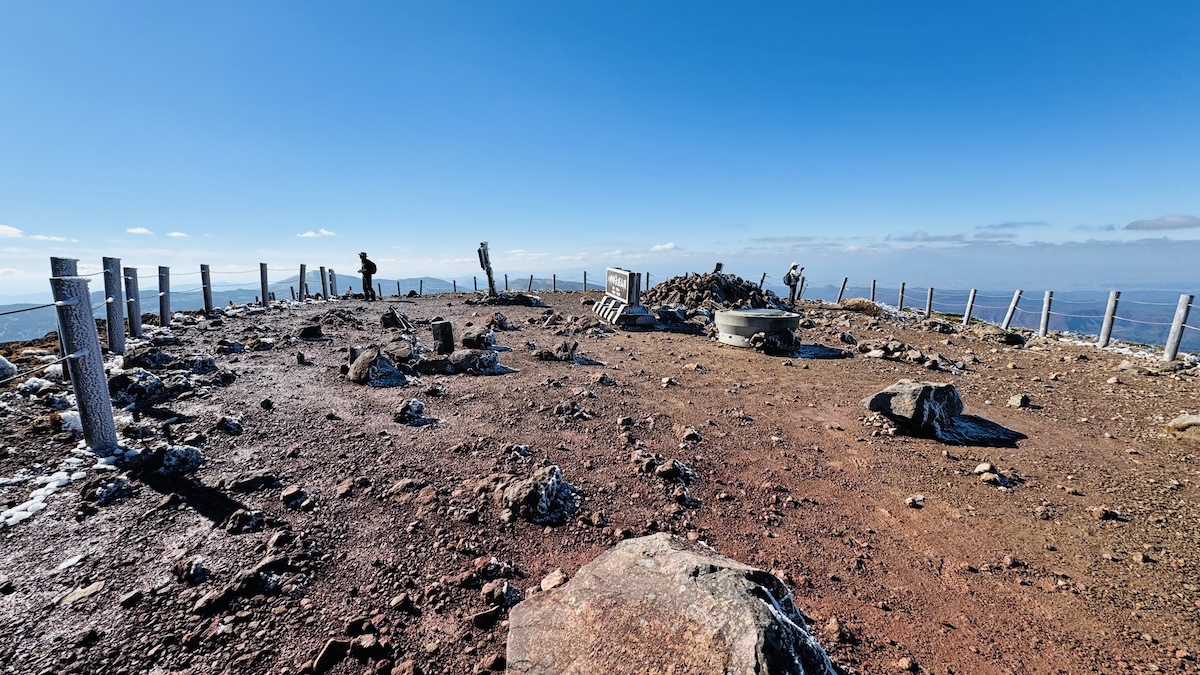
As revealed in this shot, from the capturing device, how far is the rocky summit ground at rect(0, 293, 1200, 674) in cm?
286

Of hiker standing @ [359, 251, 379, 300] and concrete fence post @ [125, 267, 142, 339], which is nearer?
concrete fence post @ [125, 267, 142, 339]

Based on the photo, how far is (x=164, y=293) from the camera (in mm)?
12180

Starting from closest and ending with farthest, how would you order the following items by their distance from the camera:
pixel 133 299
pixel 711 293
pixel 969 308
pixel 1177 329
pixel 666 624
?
pixel 666 624 → pixel 133 299 → pixel 1177 329 → pixel 969 308 → pixel 711 293

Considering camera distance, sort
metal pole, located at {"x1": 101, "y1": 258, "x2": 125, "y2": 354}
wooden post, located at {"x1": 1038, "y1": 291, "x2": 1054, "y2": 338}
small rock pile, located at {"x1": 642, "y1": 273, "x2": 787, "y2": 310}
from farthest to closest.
A: small rock pile, located at {"x1": 642, "y1": 273, "x2": 787, "y2": 310}
wooden post, located at {"x1": 1038, "y1": 291, "x2": 1054, "y2": 338}
metal pole, located at {"x1": 101, "y1": 258, "x2": 125, "y2": 354}

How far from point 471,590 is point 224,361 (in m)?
8.84

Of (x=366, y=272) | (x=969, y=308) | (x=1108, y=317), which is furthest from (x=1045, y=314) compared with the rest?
(x=366, y=272)

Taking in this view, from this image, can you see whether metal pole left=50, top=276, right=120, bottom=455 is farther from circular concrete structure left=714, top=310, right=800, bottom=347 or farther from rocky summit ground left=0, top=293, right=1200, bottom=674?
circular concrete structure left=714, top=310, right=800, bottom=347

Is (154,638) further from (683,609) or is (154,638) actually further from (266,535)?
(683,609)

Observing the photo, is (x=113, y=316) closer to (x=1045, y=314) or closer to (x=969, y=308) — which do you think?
(x=1045, y=314)

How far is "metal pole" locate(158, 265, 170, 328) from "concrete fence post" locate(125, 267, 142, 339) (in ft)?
6.30

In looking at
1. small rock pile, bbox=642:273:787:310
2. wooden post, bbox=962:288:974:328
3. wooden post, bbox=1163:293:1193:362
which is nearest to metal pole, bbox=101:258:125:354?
small rock pile, bbox=642:273:787:310

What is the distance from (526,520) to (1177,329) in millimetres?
15950

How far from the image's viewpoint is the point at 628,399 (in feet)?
25.6

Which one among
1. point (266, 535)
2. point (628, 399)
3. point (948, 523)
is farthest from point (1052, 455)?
point (266, 535)
